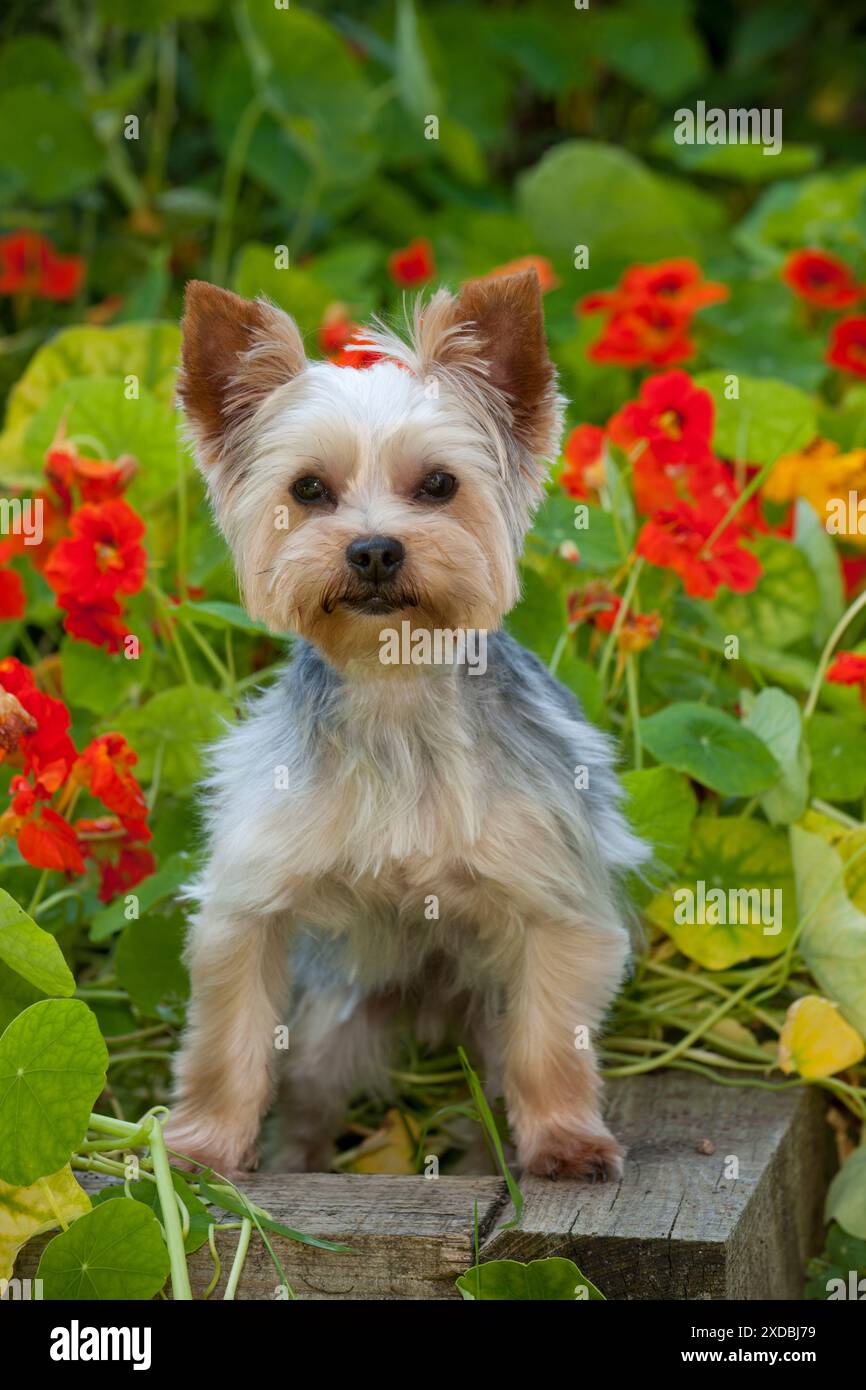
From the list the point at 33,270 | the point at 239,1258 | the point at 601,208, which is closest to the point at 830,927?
the point at 239,1258

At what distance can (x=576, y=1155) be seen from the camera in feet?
9.89

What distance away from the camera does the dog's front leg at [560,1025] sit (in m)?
3.10

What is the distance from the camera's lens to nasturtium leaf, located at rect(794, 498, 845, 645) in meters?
4.17

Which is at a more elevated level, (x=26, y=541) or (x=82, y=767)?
(x=26, y=541)

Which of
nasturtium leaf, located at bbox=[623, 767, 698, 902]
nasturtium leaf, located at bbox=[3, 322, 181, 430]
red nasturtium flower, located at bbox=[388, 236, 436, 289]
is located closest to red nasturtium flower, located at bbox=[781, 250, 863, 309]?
red nasturtium flower, located at bbox=[388, 236, 436, 289]

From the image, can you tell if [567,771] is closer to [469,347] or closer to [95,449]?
[469,347]

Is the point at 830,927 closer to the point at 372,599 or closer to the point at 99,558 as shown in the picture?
the point at 372,599

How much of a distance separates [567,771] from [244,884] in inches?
24.8

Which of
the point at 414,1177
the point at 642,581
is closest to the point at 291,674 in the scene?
the point at 414,1177

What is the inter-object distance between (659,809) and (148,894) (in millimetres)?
1083

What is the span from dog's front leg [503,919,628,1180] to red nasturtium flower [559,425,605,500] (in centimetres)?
129

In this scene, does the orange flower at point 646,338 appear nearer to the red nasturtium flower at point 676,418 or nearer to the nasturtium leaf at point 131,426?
the red nasturtium flower at point 676,418

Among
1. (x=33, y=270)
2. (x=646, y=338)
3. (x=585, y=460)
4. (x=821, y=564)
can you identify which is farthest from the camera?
(x=33, y=270)

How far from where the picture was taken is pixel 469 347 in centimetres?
299
